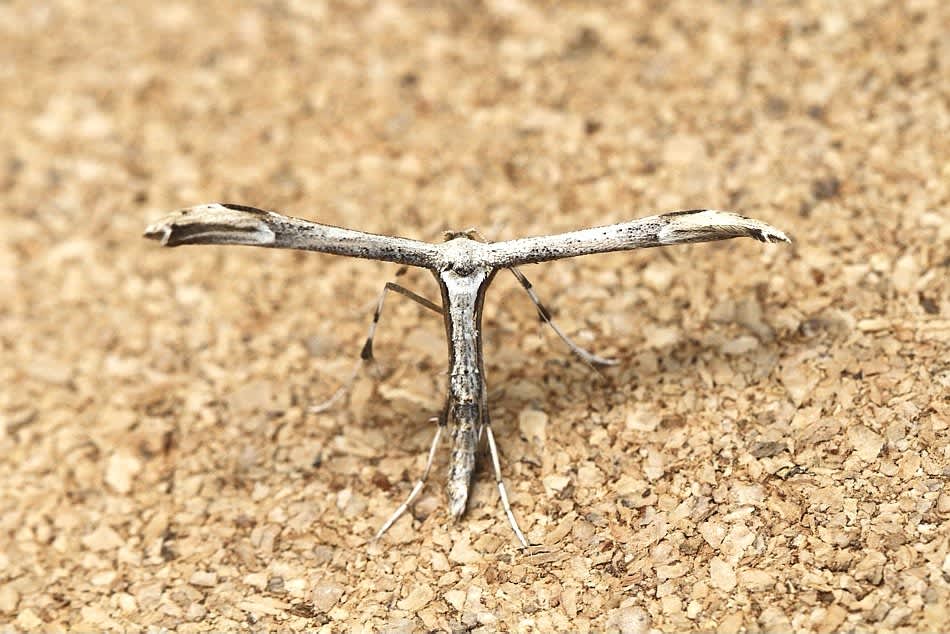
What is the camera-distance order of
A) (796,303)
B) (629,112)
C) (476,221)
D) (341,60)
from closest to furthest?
1. (796,303)
2. (476,221)
3. (629,112)
4. (341,60)

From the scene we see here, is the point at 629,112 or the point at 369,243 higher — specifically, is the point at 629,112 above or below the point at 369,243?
above

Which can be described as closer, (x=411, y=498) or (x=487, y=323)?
(x=411, y=498)

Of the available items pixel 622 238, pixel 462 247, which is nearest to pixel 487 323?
pixel 462 247

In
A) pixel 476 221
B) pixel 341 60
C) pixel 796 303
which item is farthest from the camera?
pixel 341 60

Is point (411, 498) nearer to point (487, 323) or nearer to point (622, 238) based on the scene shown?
point (487, 323)

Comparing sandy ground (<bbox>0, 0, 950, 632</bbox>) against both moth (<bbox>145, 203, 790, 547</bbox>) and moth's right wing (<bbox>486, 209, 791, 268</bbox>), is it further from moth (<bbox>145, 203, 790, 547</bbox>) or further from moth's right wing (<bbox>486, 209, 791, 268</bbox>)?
moth's right wing (<bbox>486, 209, 791, 268</bbox>)

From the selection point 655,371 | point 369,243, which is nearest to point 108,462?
point 369,243

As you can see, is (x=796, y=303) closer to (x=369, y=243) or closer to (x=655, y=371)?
(x=655, y=371)
